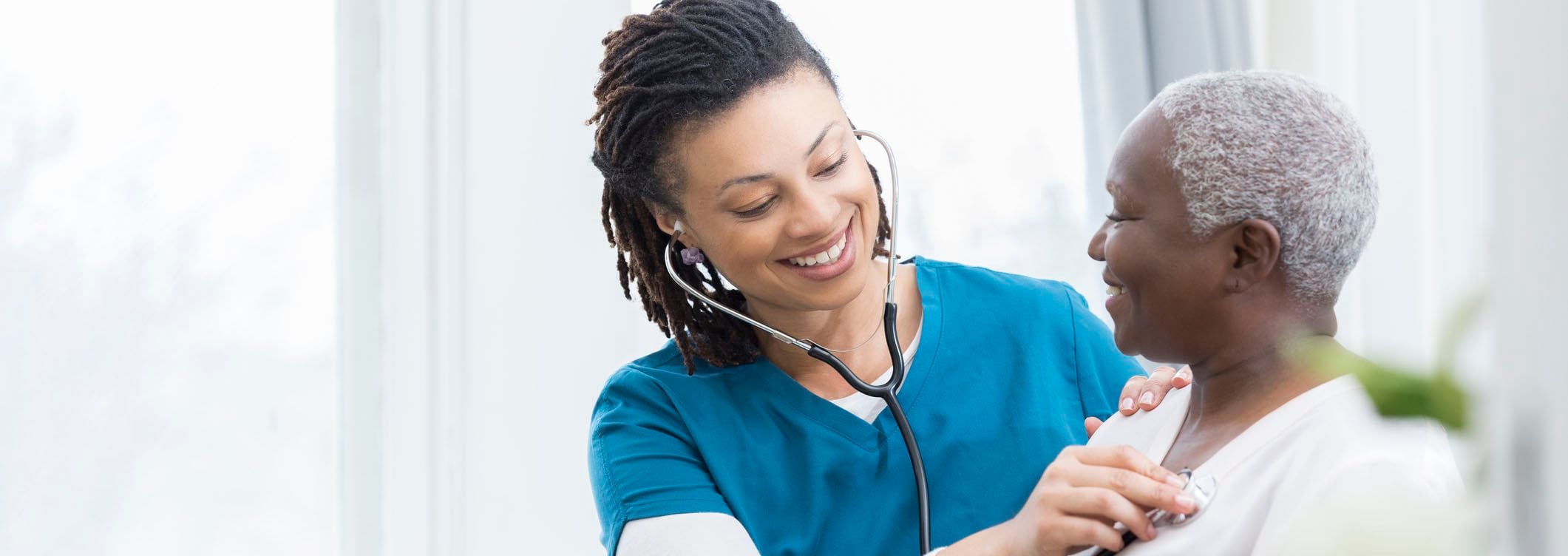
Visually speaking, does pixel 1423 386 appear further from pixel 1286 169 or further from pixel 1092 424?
pixel 1092 424

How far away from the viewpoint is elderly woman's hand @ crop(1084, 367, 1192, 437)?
3.72 feet

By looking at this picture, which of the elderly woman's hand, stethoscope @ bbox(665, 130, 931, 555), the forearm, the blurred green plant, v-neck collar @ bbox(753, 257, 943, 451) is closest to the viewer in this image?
the blurred green plant

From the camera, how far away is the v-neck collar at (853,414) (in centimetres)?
140

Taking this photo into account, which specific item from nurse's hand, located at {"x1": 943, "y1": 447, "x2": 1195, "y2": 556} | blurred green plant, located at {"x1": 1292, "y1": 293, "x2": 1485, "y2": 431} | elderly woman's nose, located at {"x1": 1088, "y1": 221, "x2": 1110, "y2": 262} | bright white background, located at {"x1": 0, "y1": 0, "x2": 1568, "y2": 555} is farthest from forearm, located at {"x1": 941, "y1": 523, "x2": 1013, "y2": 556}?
bright white background, located at {"x1": 0, "y1": 0, "x2": 1568, "y2": 555}

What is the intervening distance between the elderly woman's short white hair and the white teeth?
0.48m

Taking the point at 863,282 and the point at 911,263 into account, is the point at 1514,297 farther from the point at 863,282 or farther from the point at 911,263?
the point at 911,263

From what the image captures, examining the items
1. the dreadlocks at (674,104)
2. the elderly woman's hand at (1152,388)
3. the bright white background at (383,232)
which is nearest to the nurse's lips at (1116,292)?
the elderly woman's hand at (1152,388)

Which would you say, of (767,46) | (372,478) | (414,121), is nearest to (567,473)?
(372,478)

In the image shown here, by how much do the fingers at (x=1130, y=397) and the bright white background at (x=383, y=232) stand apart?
0.65 m

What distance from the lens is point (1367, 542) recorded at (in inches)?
11.1

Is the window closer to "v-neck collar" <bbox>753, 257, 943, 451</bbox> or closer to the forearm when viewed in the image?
"v-neck collar" <bbox>753, 257, 943, 451</bbox>

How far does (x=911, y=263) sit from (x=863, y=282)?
0.83 feet

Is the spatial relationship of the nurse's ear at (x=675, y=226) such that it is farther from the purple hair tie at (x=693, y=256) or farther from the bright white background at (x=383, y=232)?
the bright white background at (x=383, y=232)

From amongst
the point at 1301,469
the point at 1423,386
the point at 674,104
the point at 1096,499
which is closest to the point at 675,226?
the point at 674,104
